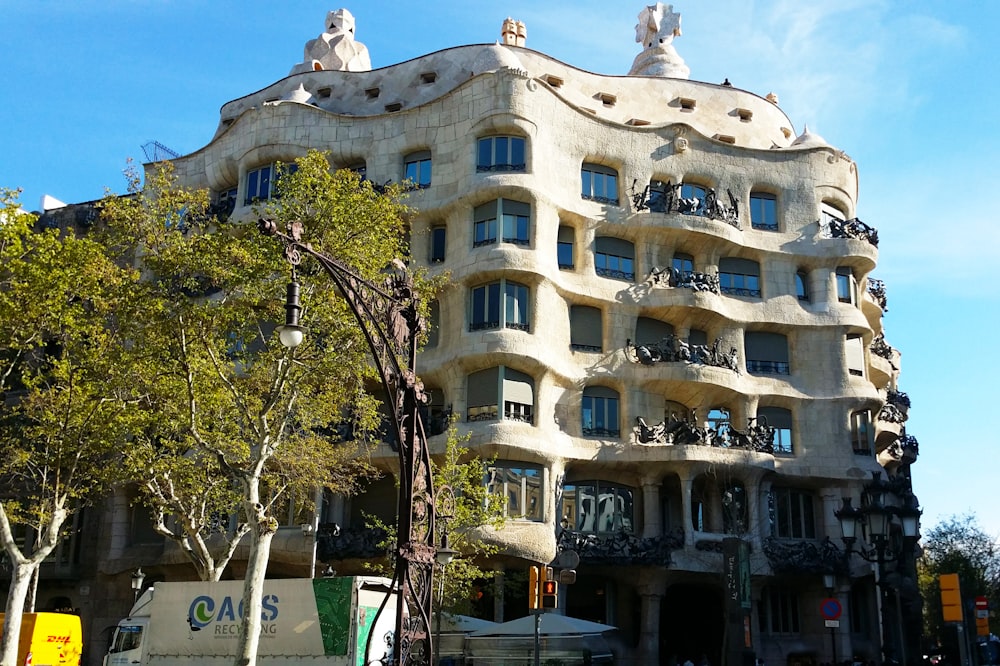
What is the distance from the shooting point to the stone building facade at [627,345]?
31312 millimetres

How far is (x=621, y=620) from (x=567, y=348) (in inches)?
348

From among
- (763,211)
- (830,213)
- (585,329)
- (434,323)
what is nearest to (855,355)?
(830,213)

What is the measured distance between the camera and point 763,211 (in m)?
37.3

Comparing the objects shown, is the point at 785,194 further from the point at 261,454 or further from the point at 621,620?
the point at 261,454

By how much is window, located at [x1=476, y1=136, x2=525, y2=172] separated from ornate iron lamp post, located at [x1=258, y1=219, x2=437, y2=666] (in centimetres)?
1890

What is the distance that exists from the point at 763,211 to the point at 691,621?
14.6m

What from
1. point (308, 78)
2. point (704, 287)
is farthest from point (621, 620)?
point (308, 78)

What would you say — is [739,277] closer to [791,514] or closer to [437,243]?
[791,514]

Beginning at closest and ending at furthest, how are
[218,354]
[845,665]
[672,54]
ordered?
[218,354]
[845,665]
[672,54]

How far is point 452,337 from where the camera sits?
3188 cm

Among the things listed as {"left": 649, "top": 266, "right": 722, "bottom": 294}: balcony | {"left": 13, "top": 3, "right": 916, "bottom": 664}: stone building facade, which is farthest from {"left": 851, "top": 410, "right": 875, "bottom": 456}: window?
{"left": 649, "top": 266, "right": 722, "bottom": 294}: balcony

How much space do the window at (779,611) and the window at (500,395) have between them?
10.4 meters

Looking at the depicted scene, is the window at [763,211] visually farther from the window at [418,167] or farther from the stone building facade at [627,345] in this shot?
the window at [418,167]

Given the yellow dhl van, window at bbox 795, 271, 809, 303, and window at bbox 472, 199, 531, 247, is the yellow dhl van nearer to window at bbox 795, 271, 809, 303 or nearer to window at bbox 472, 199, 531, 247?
window at bbox 472, 199, 531, 247
